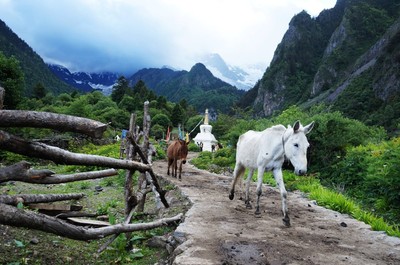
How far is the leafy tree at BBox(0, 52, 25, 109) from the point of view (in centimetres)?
2720

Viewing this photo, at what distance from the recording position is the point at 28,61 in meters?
113

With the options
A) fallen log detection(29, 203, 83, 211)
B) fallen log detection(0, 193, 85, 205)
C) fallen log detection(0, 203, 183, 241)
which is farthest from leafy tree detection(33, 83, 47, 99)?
fallen log detection(0, 203, 183, 241)

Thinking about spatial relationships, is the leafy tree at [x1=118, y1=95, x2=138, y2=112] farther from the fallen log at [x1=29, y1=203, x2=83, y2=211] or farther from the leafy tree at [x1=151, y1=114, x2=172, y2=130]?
the fallen log at [x1=29, y1=203, x2=83, y2=211]

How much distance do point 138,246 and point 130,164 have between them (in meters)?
2.00

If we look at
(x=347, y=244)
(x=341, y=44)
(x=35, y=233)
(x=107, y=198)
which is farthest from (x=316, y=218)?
(x=341, y=44)

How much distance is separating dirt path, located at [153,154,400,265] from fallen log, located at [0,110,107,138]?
2.11 m

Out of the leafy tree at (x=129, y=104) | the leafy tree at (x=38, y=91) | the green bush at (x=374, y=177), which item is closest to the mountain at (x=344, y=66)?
the leafy tree at (x=129, y=104)

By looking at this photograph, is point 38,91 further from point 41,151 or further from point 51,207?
point 41,151

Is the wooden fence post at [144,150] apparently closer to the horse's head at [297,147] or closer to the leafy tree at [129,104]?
the horse's head at [297,147]

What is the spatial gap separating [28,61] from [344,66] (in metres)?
124

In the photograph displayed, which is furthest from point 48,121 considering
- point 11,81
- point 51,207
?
point 11,81

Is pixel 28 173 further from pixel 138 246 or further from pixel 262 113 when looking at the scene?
pixel 262 113

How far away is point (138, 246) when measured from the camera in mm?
6164

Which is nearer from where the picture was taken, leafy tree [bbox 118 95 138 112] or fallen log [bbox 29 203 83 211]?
fallen log [bbox 29 203 83 211]
